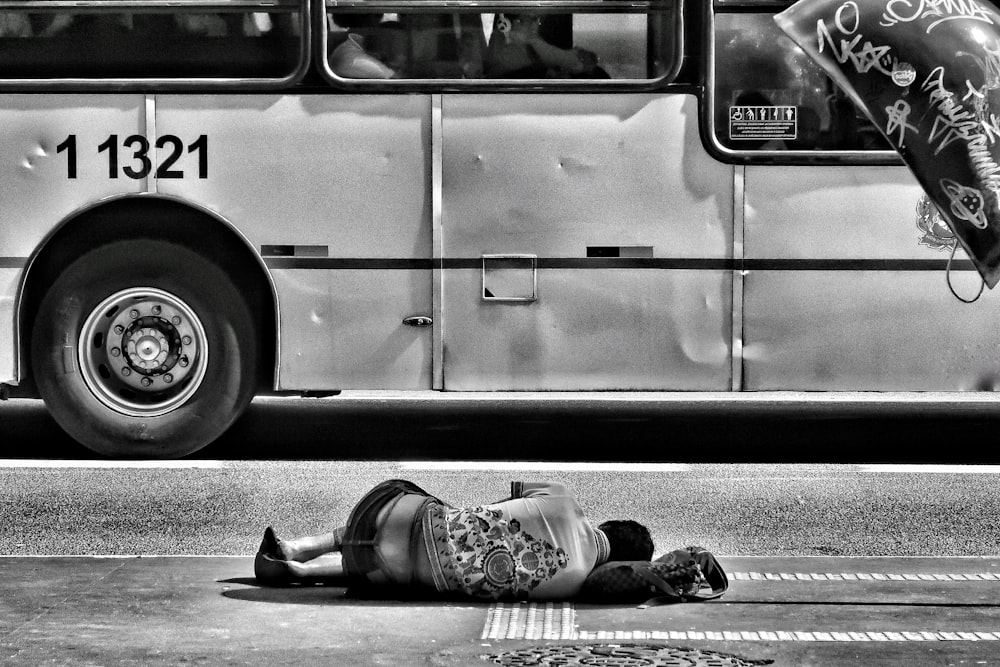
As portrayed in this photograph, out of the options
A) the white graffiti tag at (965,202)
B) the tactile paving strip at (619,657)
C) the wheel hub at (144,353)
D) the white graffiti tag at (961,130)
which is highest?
the white graffiti tag at (961,130)

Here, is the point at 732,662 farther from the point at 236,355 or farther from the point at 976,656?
the point at 236,355

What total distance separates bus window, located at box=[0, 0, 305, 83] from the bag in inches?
168

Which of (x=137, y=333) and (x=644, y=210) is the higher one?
(x=644, y=210)

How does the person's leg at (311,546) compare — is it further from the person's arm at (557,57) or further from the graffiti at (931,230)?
the graffiti at (931,230)

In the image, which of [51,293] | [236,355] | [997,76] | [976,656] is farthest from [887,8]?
[51,293]

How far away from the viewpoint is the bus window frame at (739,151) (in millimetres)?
7805

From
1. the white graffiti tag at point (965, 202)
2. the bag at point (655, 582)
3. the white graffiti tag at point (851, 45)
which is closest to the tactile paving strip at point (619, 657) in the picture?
the bag at point (655, 582)

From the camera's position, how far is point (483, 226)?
25.7 feet

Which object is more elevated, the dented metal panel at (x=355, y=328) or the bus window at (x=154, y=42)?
the bus window at (x=154, y=42)

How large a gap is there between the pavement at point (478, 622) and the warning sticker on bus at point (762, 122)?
135 inches

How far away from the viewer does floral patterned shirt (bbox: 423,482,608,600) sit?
432 cm

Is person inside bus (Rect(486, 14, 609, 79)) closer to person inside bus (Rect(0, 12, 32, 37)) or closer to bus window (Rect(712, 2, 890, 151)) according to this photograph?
bus window (Rect(712, 2, 890, 151))

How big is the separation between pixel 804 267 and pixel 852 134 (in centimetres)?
70

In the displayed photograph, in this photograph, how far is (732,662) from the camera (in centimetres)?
370
